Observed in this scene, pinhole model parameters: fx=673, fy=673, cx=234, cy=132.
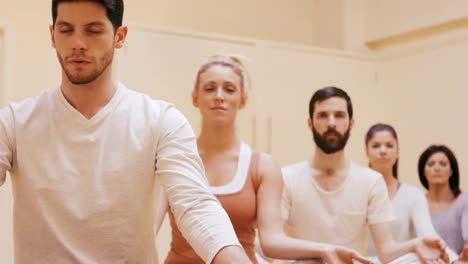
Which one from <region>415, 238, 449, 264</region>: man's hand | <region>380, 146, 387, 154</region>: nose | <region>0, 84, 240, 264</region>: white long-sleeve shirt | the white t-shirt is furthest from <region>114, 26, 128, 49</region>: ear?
<region>380, 146, 387, 154</region>: nose

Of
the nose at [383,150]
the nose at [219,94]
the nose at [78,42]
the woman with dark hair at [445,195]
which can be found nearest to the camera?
the nose at [78,42]

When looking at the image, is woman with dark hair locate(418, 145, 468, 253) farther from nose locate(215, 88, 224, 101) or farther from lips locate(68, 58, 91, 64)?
lips locate(68, 58, 91, 64)

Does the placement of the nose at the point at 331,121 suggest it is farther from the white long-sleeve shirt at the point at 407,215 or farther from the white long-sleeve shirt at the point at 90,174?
the white long-sleeve shirt at the point at 90,174

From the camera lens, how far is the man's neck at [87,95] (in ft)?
4.00

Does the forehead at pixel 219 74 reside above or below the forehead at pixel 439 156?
above

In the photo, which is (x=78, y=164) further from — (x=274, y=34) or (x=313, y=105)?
(x=274, y=34)

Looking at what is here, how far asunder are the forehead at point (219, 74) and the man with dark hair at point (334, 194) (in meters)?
0.58

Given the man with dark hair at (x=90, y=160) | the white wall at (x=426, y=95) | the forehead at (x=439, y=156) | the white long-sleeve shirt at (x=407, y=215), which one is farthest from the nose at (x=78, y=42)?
the white wall at (x=426, y=95)

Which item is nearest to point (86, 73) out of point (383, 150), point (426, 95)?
point (383, 150)

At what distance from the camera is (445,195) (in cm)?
349

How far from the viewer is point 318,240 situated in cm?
230

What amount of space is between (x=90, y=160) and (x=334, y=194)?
4.30 feet

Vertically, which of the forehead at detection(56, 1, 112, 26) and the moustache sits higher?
the forehead at detection(56, 1, 112, 26)

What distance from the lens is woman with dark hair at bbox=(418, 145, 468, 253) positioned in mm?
3303
